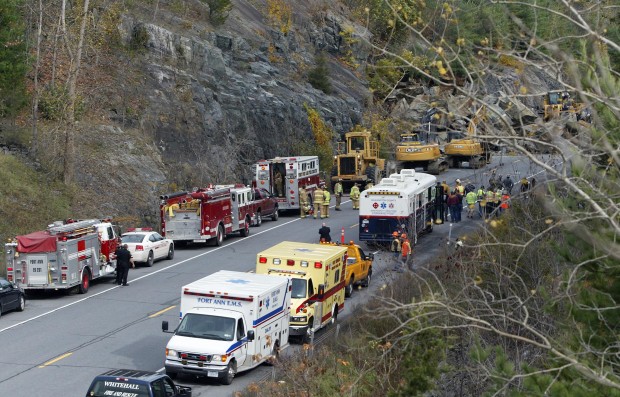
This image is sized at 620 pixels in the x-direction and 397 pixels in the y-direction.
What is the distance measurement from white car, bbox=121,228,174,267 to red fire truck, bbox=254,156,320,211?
38.4ft

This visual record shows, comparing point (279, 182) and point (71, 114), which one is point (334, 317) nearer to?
point (71, 114)

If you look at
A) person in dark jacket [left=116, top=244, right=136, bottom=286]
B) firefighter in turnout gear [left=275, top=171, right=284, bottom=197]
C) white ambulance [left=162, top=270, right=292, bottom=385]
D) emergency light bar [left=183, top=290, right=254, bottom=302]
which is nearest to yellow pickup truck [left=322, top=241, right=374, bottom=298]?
person in dark jacket [left=116, top=244, right=136, bottom=286]

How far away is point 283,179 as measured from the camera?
4884cm

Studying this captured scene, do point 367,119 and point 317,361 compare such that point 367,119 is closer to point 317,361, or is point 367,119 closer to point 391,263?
point 391,263

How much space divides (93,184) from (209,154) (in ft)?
30.3

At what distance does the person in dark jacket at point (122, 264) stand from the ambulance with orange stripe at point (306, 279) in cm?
747

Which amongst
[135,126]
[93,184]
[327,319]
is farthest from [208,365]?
[135,126]

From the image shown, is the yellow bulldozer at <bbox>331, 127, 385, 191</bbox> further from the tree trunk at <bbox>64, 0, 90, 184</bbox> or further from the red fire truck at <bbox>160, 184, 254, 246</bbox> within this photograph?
the tree trunk at <bbox>64, 0, 90, 184</bbox>

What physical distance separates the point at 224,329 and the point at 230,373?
957 mm

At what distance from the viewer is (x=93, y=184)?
43031 millimetres

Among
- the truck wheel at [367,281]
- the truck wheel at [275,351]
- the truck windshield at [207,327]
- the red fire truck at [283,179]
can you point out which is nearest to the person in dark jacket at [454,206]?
the red fire truck at [283,179]

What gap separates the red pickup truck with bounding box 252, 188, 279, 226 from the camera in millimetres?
45688

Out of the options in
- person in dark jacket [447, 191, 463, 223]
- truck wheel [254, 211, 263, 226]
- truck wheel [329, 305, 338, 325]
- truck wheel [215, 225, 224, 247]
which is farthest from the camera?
truck wheel [254, 211, 263, 226]

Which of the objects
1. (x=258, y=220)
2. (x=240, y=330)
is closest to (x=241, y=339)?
Result: (x=240, y=330)
